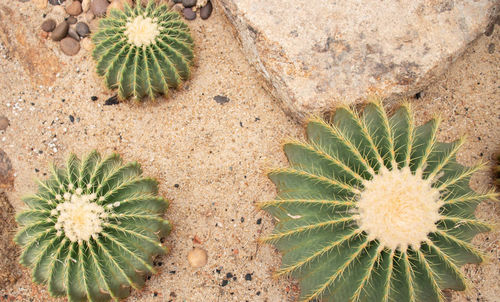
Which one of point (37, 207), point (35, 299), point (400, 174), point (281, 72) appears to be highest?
point (281, 72)

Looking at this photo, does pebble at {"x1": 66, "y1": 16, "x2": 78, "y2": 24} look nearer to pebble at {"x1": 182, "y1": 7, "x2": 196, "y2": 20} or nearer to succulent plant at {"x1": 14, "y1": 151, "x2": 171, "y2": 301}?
pebble at {"x1": 182, "y1": 7, "x2": 196, "y2": 20}

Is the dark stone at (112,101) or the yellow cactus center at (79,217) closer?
the yellow cactus center at (79,217)

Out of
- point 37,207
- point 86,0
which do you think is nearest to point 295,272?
point 37,207

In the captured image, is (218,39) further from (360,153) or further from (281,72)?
(360,153)

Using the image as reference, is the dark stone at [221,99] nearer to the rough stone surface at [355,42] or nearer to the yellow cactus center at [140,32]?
the rough stone surface at [355,42]

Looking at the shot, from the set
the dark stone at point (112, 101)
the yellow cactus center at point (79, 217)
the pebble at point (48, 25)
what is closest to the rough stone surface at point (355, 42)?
the dark stone at point (112, 101)

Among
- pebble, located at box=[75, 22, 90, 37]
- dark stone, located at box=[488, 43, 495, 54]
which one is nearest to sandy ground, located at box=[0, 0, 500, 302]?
dark stone, located at box=[488, 43, 495, 54]
